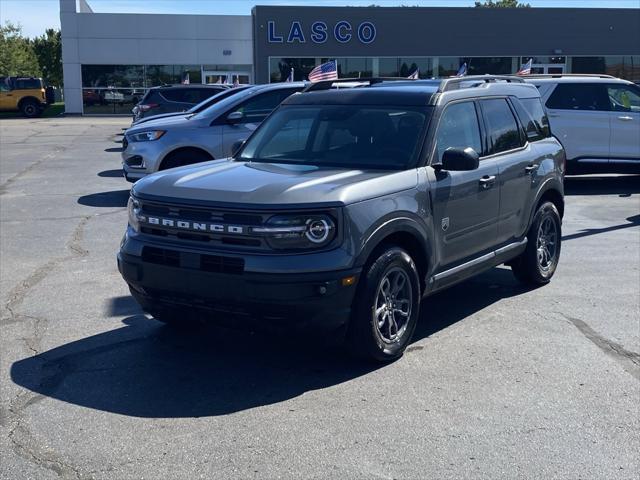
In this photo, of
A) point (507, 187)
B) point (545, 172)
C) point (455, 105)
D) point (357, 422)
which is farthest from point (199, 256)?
point (545, 172)

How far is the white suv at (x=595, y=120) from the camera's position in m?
15.0

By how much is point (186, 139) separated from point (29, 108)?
118 ft

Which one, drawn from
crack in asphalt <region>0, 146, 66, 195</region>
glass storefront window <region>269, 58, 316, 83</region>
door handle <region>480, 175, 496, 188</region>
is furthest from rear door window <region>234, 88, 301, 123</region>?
glass storefront window <region>269, 58, 316, 83</region>

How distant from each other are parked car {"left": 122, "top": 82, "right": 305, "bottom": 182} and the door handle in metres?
6.36

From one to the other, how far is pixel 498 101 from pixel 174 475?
15.2 feet

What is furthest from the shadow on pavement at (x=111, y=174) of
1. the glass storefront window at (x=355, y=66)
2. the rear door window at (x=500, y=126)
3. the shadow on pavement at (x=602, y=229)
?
the glass storefront window at (x=355, y=66)

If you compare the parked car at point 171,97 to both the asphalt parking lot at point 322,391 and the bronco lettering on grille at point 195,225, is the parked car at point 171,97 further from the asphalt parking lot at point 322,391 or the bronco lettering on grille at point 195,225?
the bronco lettering on grille at point 195,225

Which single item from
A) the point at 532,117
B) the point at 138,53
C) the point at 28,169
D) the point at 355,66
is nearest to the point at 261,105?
the point at 532,117

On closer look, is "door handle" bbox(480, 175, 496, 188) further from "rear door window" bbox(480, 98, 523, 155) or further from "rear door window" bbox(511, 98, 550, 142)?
"rear door window" bbox(511, 98, 550, 142)

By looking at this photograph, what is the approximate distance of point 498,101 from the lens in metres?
7.32

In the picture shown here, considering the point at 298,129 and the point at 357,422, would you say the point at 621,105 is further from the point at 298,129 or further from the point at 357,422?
the point at 357,422

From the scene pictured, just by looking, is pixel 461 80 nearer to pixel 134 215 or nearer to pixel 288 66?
pixel 134 215

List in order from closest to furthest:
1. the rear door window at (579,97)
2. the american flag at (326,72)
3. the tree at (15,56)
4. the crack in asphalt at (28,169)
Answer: the crack in asphalt at (28,169), the rear door window at (579,97), the american flag at (326,72), the tree at (15,56)

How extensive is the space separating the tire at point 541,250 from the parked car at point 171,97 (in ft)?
54.0
